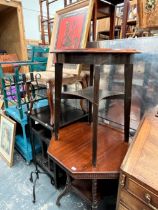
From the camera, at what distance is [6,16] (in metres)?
2.41

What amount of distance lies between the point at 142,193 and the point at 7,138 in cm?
155


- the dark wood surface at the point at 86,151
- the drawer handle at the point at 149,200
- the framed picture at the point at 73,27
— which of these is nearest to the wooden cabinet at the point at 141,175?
the drawer handle at the point at 149,200

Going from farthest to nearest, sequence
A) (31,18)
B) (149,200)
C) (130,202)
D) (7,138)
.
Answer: (31,18), (7,138), (130,202), (149,200)

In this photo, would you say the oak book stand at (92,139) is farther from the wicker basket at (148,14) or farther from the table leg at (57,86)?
the wicker basket at (148,14)

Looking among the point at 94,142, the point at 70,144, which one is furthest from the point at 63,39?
the point at 94,142

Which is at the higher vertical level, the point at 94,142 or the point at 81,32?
the point at 81,32

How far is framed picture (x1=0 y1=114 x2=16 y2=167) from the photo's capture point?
172 cm

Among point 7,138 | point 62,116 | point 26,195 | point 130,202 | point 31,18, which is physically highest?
point 31,18

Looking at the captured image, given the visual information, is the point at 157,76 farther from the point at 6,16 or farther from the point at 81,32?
the point at 6,16

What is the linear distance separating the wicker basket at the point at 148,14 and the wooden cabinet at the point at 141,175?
647 millimetres

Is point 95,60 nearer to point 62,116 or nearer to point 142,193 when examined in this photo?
point 142,193

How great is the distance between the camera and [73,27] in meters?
1.50

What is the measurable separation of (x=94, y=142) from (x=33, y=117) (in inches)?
31.5

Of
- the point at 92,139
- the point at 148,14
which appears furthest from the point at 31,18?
the point at 92,139
